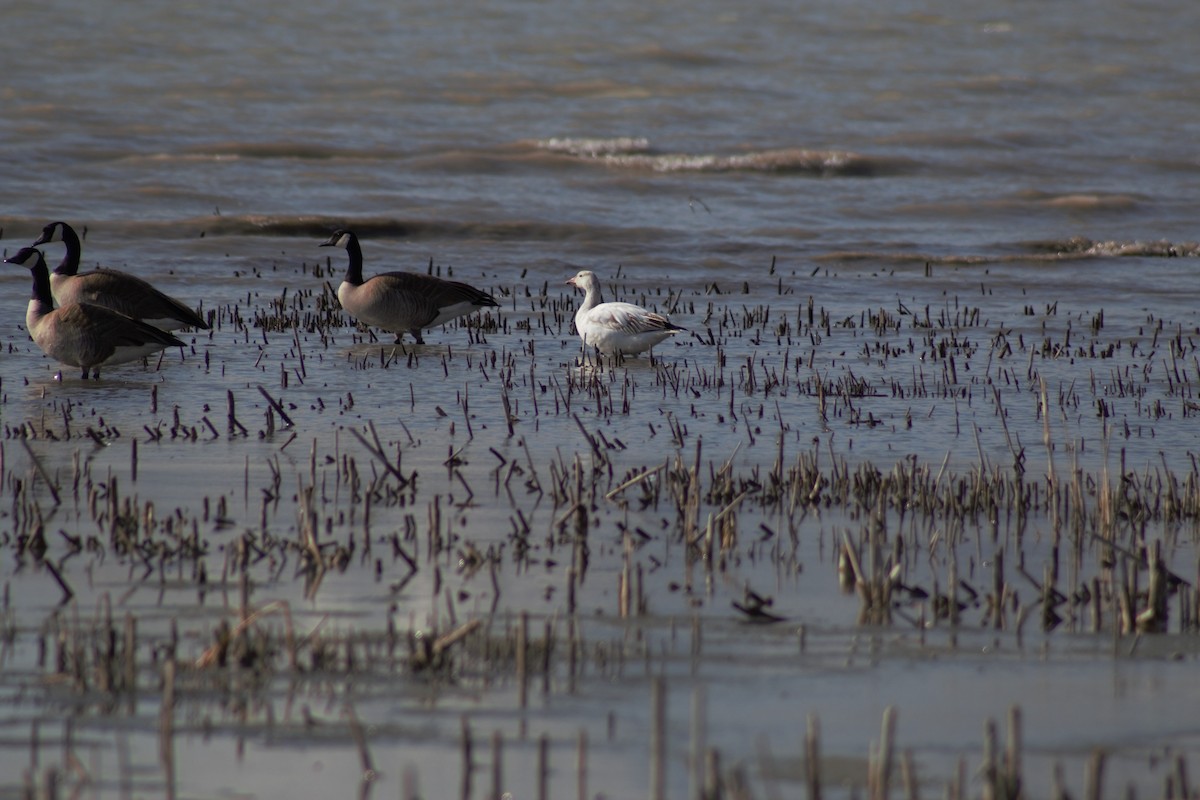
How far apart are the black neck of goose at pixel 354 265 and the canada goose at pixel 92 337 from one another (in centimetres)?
310

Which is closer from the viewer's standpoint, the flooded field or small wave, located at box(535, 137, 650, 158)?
the flooded field

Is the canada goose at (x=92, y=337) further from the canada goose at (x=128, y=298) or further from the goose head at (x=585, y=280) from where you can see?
the goose head at (x=585, y=280)

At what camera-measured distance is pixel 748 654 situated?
5.11 m

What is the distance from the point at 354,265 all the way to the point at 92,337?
396 cm

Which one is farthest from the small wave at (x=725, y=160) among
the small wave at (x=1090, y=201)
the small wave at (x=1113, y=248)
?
the small wave at (x=1113, y=248)

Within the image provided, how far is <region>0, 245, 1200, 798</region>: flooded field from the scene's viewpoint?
4121 millimetres

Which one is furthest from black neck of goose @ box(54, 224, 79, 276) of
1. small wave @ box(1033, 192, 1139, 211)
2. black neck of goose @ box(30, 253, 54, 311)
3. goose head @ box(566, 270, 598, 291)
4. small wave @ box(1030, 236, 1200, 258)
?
small wave @ box(1033, 192, 1139, 211)

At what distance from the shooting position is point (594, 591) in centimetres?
582

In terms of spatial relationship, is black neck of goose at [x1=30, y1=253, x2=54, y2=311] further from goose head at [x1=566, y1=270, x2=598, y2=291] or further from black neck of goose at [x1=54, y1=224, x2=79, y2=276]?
goose head at [x1=566, y1=270, x2=598, y2=291]

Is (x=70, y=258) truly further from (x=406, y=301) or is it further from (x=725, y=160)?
(x=725, y=160)

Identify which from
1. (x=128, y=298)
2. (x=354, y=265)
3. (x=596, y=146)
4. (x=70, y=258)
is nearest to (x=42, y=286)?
(x=128, y=298)

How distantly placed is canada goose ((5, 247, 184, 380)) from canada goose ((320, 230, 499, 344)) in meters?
2.56

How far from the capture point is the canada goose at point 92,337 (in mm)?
11031

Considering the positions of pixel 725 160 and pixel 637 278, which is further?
pixel 725 160
